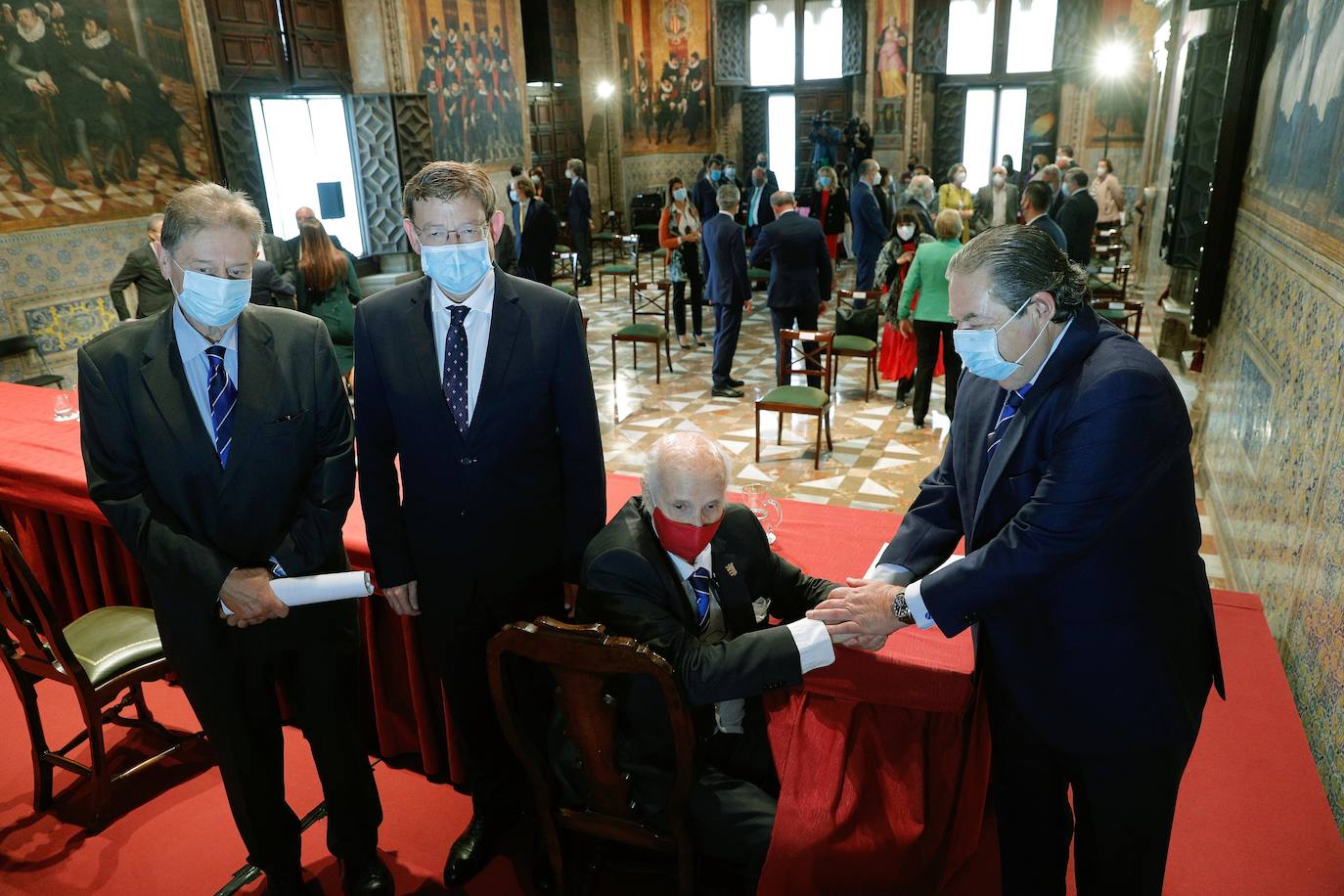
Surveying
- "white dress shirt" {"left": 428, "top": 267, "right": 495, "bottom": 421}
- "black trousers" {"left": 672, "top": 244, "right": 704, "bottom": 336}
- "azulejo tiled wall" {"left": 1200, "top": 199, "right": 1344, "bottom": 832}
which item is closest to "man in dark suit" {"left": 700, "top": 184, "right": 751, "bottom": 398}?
"black trousers" {"left": 672, "top": 244, "right": 704, "bottom": 336}

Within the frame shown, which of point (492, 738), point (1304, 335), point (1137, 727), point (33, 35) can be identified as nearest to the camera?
point (1137, 727)

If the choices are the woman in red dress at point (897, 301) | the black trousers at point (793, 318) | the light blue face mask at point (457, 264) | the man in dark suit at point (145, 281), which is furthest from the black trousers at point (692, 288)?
the light blue face mask at point (457, 264)

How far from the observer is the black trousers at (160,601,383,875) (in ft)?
7.02

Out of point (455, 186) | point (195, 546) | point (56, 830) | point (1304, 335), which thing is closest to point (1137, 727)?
point (455, 186)

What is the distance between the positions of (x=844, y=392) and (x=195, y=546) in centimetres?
604

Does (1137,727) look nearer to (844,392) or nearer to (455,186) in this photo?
(455,186)

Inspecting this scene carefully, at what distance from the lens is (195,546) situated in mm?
2029

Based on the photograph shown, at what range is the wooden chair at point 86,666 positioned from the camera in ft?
8.64

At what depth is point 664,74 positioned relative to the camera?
18.2 metres

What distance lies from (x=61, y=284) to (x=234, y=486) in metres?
6.93

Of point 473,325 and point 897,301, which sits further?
point 897,301

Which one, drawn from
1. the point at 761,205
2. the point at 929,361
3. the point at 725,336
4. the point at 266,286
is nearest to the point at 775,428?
the point at 725,336

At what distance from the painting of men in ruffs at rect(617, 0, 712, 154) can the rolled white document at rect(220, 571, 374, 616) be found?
17.0 metres

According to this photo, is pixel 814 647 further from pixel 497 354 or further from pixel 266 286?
pixel 266 286
